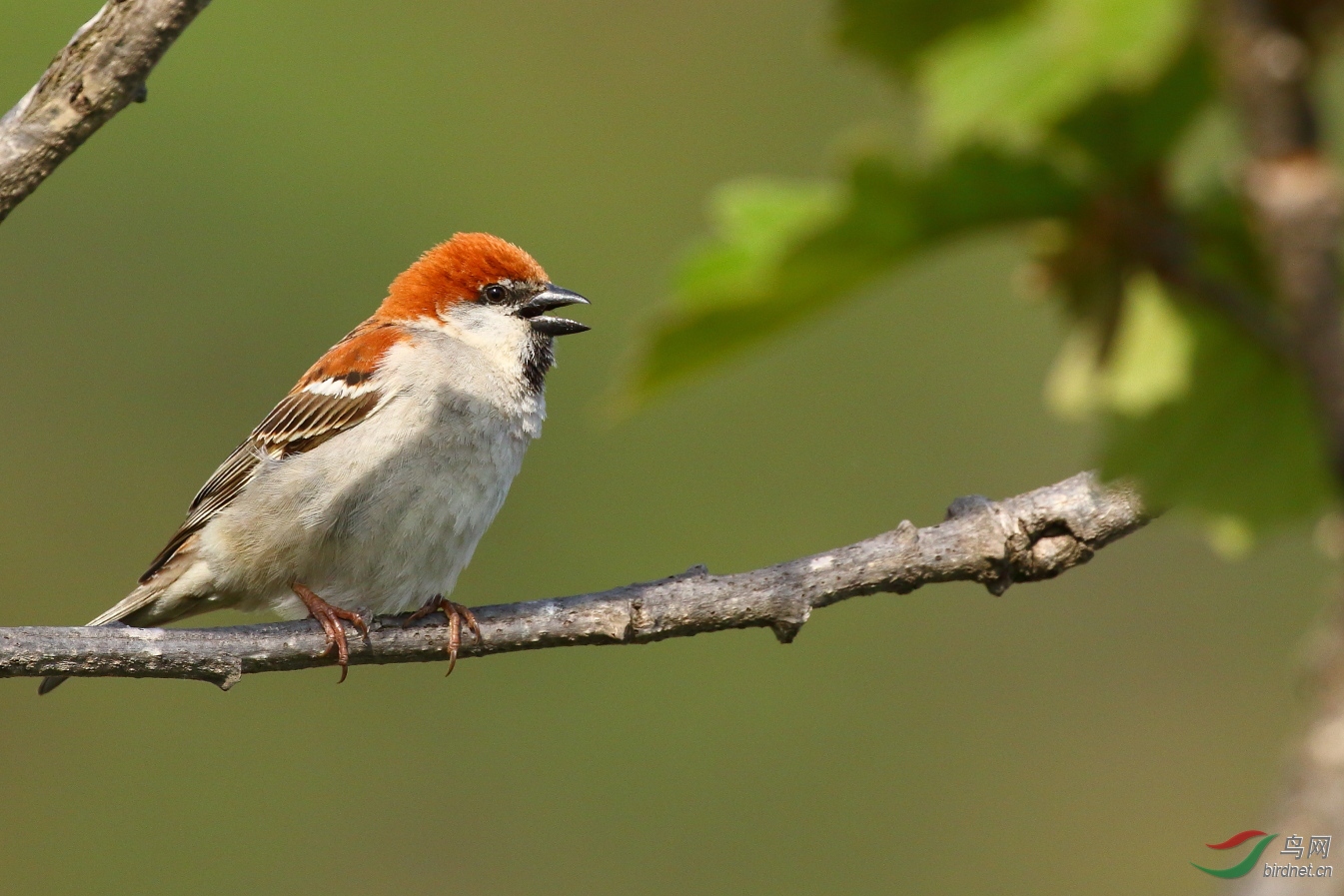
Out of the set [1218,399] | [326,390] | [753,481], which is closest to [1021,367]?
[753,481]

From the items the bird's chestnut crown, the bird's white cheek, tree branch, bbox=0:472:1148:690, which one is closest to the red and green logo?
tree branch, bbox=0:472:1148:690

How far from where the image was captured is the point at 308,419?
447cm

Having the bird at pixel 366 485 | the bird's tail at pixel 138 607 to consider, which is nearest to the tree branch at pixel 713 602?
the bird at pixel 366 485

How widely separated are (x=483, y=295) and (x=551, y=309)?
0.29 metres

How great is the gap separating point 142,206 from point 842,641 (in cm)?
824

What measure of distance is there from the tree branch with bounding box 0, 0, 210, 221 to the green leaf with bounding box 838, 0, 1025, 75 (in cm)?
150

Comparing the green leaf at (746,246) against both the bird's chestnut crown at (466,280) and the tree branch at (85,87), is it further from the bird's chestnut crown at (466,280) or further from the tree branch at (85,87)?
the bird's chestnut crown at (466,280)

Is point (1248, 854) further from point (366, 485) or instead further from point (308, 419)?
point (308, 419)

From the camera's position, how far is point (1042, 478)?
9820 millimetres

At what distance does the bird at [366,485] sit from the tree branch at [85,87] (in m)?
2.02

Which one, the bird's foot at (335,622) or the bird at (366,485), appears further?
the bird at (366,485)

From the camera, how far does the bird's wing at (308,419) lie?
4.40 m

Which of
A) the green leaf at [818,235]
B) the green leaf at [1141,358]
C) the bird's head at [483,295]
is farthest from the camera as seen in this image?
the bird's head at [483,295]

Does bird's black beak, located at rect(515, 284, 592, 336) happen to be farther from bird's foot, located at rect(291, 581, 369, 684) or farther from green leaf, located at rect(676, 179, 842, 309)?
green leaf, located at rect(676, 179, 842, 309)
